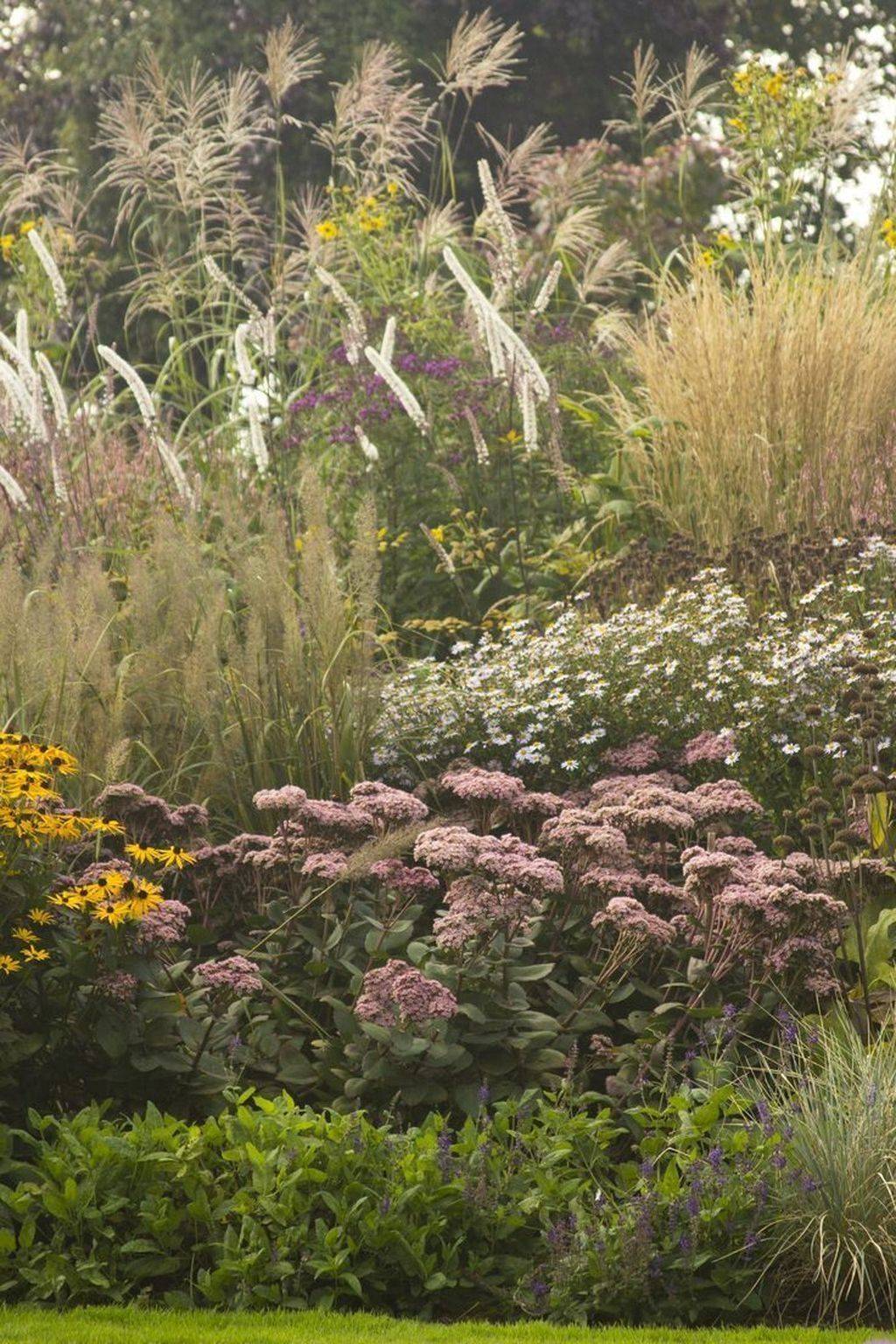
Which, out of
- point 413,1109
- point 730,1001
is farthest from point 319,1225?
point 730,1001

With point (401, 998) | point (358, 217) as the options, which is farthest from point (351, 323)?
point (401, 998)

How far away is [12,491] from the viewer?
7.87 metres

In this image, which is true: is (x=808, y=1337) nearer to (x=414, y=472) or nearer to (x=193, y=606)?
(x=193, y=606)

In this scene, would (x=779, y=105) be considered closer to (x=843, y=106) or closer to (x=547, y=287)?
(x=843, y=106)

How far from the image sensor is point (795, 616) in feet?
23.9

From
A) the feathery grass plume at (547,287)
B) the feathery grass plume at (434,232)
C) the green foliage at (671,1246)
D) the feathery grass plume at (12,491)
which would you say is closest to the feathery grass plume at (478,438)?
the feathery grass plume at (547,287)

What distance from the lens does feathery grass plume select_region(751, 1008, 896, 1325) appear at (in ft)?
13.4

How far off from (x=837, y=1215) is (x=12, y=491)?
5145 mm

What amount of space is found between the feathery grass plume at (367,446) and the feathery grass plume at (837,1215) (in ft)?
16.7

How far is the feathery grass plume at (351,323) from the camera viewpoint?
8.76 m

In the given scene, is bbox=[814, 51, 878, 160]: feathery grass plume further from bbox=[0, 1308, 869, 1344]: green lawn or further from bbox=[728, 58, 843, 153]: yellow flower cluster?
bbox=[0, 1308, 869, 1344]: green lawn

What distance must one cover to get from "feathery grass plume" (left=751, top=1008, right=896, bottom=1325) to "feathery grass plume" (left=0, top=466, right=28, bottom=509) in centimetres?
476

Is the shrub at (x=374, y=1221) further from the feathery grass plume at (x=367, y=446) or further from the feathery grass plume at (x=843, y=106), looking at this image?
the feathery grass plume at (x=843, y=106)

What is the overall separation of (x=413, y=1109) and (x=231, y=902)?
1.24 m
